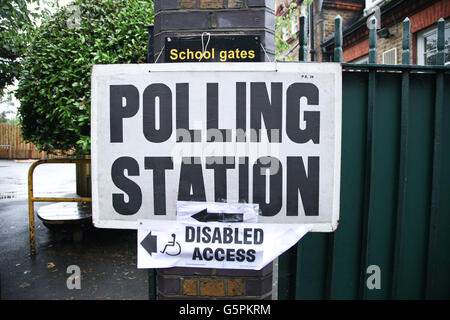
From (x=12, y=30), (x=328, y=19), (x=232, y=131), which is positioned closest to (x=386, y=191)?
(x=232, y=131)

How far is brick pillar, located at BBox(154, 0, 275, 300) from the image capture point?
5.46 feet

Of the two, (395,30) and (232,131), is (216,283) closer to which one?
(232,131)

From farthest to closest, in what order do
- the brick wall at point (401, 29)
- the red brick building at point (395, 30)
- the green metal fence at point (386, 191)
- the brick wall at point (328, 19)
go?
the brick wall at point (328, 19) → the red brick building at point (395, 30) → the brick wall at point (401, 29) → the green metal fence at point (386, 191)

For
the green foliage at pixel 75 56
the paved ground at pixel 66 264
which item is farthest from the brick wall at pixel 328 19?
the paved ground at pixel 66 264

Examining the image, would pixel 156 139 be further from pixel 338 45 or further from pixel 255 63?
pixel 338 45

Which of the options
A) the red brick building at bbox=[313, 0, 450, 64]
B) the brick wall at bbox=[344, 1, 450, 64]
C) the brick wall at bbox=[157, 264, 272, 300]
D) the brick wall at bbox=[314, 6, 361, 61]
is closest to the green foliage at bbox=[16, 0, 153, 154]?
the brick wall at bbox=[157, 264, 272, 300]

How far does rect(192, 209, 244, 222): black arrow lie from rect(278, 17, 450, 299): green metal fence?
57cm

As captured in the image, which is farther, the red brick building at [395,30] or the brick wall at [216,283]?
the red brick building at [395,30]

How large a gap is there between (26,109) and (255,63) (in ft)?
10.1

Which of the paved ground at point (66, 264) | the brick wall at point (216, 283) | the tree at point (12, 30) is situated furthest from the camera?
the tree at point (12, 30)

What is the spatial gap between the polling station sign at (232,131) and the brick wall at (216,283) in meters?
0.38

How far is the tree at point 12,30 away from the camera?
4059 millimetres

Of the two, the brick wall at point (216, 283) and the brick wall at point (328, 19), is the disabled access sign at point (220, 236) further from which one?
the brick wall at point (328, 19)
